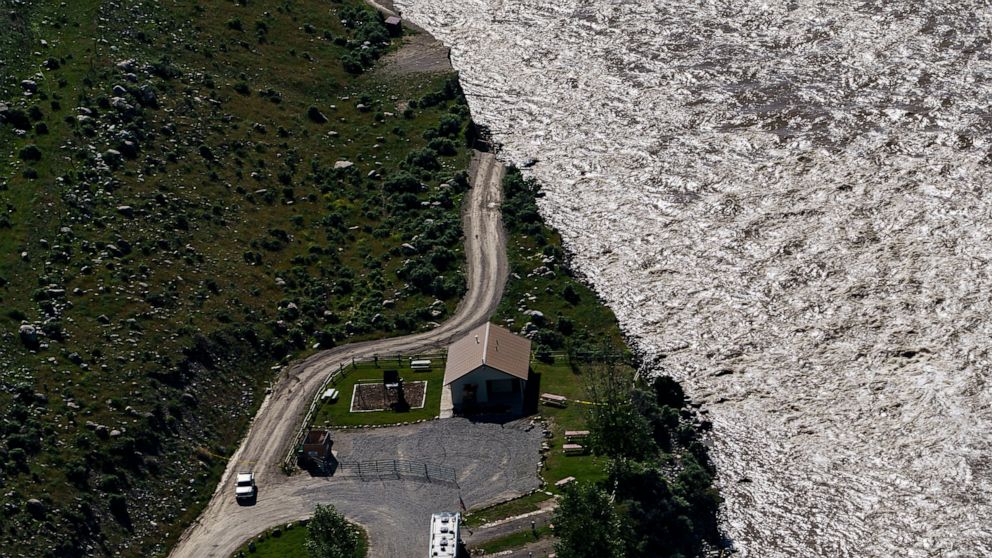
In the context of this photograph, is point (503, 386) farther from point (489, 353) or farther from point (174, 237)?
point (174, 237)

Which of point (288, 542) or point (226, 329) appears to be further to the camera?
point (226, 329)

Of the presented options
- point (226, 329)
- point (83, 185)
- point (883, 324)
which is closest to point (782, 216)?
point (883, 324)

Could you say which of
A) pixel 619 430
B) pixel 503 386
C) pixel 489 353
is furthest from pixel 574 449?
pixel 489 353

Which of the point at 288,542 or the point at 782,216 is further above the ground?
the point at 782,216

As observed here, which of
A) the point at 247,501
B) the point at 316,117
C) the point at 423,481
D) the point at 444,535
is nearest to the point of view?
the point at 444,535

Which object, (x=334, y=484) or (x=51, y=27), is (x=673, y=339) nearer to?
(x=334, y=484)

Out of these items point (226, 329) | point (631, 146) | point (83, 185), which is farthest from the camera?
point (631, 146)

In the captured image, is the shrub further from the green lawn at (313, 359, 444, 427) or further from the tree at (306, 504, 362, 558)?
the tree at (306, 504, 362, 558)

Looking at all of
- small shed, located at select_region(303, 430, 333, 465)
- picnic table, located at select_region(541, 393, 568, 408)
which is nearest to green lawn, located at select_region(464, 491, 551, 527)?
picnic table, located at select_region(541, 393, 568, 408)
